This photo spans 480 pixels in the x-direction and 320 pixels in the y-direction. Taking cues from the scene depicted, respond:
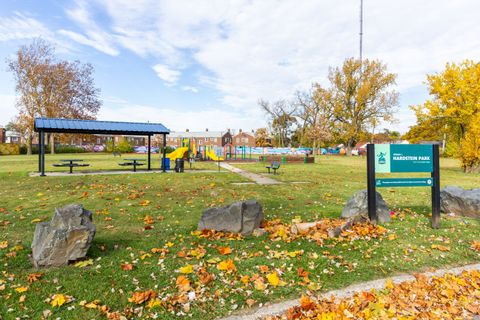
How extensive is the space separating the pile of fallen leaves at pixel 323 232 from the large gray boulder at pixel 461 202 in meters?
2.66

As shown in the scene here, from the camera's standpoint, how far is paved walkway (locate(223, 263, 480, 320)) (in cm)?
296

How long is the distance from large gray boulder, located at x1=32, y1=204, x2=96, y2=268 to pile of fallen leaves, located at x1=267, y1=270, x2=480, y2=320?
278 cm

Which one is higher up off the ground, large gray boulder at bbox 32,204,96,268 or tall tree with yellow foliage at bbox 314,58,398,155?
tall tree with yellow foliage at bbox 314,58,398,155

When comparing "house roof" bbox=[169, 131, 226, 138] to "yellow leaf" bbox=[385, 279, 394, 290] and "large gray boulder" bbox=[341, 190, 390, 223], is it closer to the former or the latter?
"large gray boulder" bbox=[341, 190, 390, 223]

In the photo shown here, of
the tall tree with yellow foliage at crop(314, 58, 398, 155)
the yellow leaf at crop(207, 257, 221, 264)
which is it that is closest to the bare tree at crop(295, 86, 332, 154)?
the tall tree with yellow foliage at crop(314, 58, 398, 155)

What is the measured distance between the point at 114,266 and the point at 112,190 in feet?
22.7

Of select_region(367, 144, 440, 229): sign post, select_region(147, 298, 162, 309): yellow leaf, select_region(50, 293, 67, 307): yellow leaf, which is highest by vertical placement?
select_region(367, 144, 440, 229): sign post

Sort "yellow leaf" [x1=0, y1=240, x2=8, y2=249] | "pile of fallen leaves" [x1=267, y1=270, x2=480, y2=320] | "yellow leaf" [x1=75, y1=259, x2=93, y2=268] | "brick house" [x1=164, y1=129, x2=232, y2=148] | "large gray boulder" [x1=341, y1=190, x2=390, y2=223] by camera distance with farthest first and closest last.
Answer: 1. "brick house" [x1=164, y1=129, x2=232, y2=148]
2. "large gray boulder" [x1=341, y1=190, x2=390, y2=223]
3. "yellow leaf" [x1=0, y1=240, x2=8, y2=249]
4. "yellow leaf" [x1=75, y1=259, x2=93, y2=268]
5. "pile of fallen leaves" [x1=267, y1=270, x2=480, y2=320]

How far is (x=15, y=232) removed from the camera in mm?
5480

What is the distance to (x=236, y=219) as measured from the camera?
17.5 feet

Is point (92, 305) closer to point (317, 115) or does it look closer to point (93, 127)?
point (93, 127)

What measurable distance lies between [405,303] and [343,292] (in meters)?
0.63

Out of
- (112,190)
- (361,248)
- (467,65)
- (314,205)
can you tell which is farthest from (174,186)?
(467,65)

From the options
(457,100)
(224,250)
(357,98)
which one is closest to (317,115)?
(357,98)
